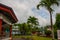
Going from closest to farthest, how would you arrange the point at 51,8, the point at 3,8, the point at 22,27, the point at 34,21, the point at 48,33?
the point at 3,8, the point at 51,8, the point at 48,33, the point at 34,21, the point at 22,27

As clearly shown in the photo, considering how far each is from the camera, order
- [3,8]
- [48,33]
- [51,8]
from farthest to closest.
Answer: [48,33]
[51,8]
[3,8]

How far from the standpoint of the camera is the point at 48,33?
52.1 metres

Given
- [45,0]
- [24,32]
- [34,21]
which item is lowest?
[24,32]

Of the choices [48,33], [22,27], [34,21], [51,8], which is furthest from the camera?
[22,27]

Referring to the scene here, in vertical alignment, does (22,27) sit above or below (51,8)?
below

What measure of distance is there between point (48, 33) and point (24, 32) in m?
22.4

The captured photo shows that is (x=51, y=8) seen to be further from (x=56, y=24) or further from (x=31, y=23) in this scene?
(x=31, y=23)

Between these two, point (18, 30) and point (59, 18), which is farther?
point (18, 30)

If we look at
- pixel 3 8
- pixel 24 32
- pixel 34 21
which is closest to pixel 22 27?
pixel 24 32

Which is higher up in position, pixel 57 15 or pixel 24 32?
pixel 57 15

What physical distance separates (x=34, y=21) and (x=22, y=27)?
7.80m

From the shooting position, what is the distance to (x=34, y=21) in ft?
227

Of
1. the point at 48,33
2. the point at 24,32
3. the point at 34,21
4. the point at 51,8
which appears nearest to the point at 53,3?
the point at 51,8

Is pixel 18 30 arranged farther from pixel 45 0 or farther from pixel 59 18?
pixel 45 0
